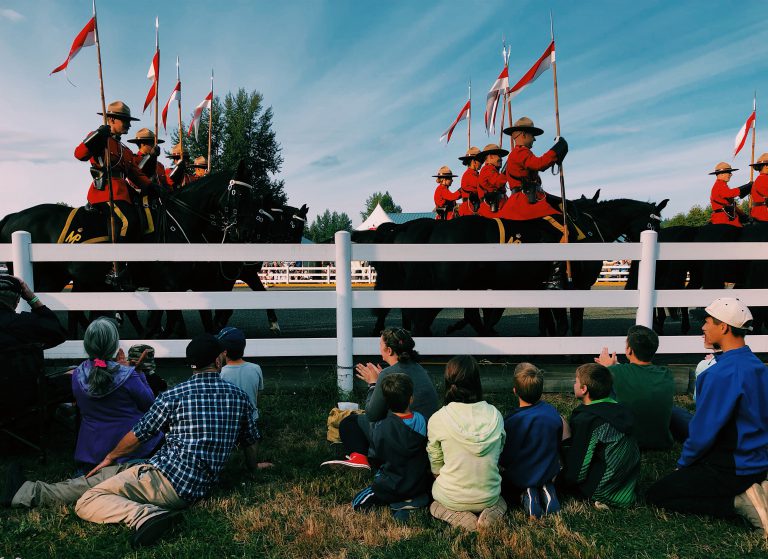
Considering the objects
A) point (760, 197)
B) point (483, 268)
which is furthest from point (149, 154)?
point (760, 197)

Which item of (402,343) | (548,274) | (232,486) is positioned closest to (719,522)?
(402,343)

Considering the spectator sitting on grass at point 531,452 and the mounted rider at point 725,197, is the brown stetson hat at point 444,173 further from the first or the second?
the spectator sitting on grass at point 531,452

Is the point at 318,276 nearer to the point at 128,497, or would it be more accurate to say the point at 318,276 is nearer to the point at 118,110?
the point at 118,110

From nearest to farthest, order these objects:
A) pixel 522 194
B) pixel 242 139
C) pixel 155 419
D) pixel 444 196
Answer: pixel 155 419
pixel 522 194
pixel 444 196
pixel 242 139

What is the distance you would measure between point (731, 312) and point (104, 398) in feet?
13.1

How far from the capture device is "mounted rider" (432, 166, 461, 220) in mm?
15395

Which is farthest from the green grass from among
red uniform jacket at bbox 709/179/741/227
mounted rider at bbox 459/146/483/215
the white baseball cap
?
red uniform jacket at bbox 709/179/741/227

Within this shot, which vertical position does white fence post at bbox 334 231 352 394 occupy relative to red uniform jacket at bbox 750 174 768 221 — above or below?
below

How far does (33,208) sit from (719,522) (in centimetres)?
894

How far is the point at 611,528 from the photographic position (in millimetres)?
3113

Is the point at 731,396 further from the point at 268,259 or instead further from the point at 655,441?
the point at 268,259

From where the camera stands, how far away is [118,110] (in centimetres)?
805

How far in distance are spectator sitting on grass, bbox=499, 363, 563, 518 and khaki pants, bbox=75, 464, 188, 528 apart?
204cm

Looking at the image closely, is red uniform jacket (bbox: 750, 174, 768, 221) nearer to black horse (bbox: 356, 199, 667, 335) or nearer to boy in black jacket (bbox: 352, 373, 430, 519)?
black horse (bbox: 356, 199, 667, 335)
